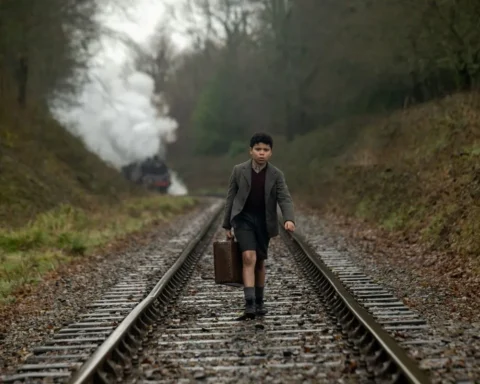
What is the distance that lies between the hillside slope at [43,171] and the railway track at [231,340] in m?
9.29

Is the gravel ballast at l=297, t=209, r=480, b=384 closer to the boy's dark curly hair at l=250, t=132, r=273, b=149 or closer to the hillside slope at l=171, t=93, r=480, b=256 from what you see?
the hillside slope at l=171, t=93, r=480, b=256

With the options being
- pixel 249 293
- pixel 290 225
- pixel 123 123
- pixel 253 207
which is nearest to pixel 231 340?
pixel 249 293

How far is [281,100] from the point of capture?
44719 millimetres

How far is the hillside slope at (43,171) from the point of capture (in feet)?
62.2

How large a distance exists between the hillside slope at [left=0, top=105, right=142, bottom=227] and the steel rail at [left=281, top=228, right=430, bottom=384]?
33.9 feet

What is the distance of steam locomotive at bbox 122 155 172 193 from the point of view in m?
44.3

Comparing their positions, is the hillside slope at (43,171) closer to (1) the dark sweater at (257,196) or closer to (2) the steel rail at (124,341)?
(2) the steel rail at (124,341)

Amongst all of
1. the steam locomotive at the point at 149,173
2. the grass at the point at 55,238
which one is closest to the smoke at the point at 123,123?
the steam locomotive at the point at 149,173

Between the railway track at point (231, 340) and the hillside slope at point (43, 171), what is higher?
the hillside slope at point (43, 171)

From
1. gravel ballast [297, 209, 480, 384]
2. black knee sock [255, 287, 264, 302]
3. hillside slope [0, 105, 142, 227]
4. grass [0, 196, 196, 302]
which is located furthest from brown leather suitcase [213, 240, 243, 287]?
hillside slope [0, 105, 142, 227]

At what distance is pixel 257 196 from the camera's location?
7.91 meters

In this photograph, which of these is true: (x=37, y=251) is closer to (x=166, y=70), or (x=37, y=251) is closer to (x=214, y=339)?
(x=214, y=339)

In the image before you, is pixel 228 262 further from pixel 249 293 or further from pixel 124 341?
pixel 124 341

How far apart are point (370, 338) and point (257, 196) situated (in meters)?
2.28
